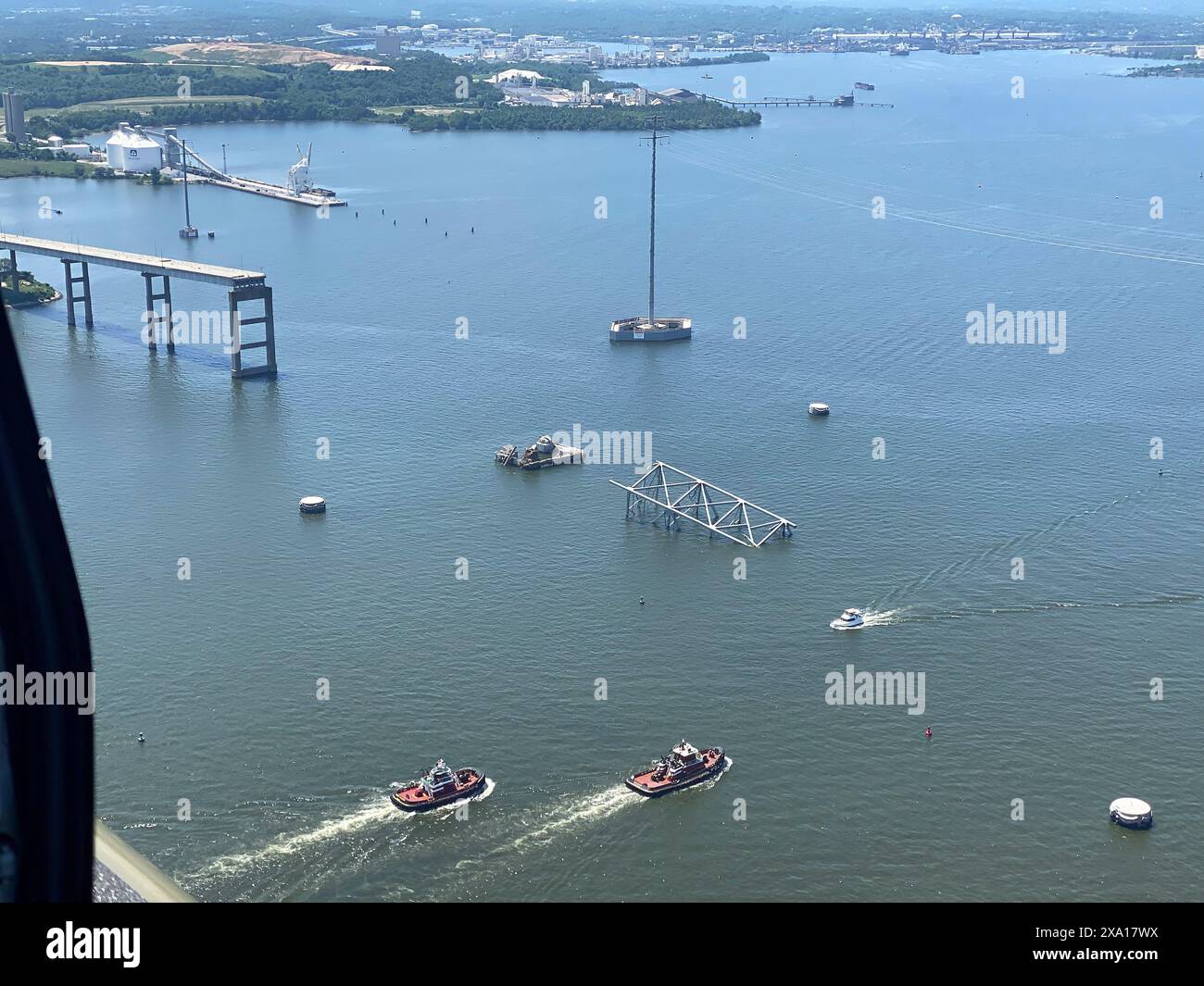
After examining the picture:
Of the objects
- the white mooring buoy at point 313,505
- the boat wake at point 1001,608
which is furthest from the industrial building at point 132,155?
the boat wake at point 1001,608

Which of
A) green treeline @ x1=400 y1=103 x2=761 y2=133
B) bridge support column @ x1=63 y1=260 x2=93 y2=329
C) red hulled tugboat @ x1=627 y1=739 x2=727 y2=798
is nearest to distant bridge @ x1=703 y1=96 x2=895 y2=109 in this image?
green treeline @ x1=400 y1=103 x2=761 y2=133

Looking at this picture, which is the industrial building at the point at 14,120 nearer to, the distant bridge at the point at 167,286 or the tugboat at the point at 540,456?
the distant bridge at the point at 167,286

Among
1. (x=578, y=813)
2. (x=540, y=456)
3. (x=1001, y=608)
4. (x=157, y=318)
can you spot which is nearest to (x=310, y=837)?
(x=578, y=813)

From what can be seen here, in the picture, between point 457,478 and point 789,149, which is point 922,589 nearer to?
point 457,478

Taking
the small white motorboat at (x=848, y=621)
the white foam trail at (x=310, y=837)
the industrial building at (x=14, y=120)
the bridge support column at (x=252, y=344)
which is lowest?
the white foam trail at (x=310, y=837)

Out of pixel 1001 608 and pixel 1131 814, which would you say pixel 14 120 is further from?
pixel 1131 814

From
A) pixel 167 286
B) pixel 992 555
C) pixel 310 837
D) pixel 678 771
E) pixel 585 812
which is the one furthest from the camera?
pixel 167 286
